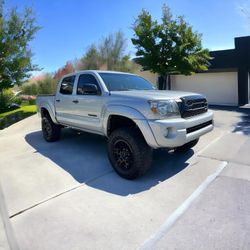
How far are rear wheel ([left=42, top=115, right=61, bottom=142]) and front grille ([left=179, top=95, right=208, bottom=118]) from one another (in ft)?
13.6

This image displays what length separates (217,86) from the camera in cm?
1939

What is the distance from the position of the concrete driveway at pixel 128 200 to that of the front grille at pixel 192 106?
3.63 feet

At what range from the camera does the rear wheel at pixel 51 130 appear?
298 inches

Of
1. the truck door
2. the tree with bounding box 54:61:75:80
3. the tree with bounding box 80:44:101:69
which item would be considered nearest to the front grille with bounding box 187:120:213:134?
the truck door

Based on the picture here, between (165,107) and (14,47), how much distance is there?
1129 centimetres

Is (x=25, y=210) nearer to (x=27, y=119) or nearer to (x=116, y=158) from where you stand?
(x=116, y=158)

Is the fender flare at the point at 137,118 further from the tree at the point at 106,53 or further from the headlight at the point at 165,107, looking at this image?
the tree at the point at 106,53

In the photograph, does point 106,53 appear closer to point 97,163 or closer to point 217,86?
point 217,86

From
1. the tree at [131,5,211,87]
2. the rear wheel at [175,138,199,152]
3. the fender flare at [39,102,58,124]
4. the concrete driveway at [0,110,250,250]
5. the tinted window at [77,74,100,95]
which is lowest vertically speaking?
the concrete driveway at [0,110,250,250]

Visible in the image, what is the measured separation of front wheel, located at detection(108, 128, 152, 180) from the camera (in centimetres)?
454

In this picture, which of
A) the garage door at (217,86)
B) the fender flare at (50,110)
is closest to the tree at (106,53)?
the garage door at (217,86)

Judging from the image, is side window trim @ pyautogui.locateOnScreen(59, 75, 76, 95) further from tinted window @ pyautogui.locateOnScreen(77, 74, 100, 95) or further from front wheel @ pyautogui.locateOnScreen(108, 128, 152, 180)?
front wheel @ pyautogui.locateOnScreen(108, 128, 152, 180)

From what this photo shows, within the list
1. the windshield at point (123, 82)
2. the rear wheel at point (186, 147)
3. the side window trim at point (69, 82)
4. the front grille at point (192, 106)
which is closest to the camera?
the front grille at point (192, 106)

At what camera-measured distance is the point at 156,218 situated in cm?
342
